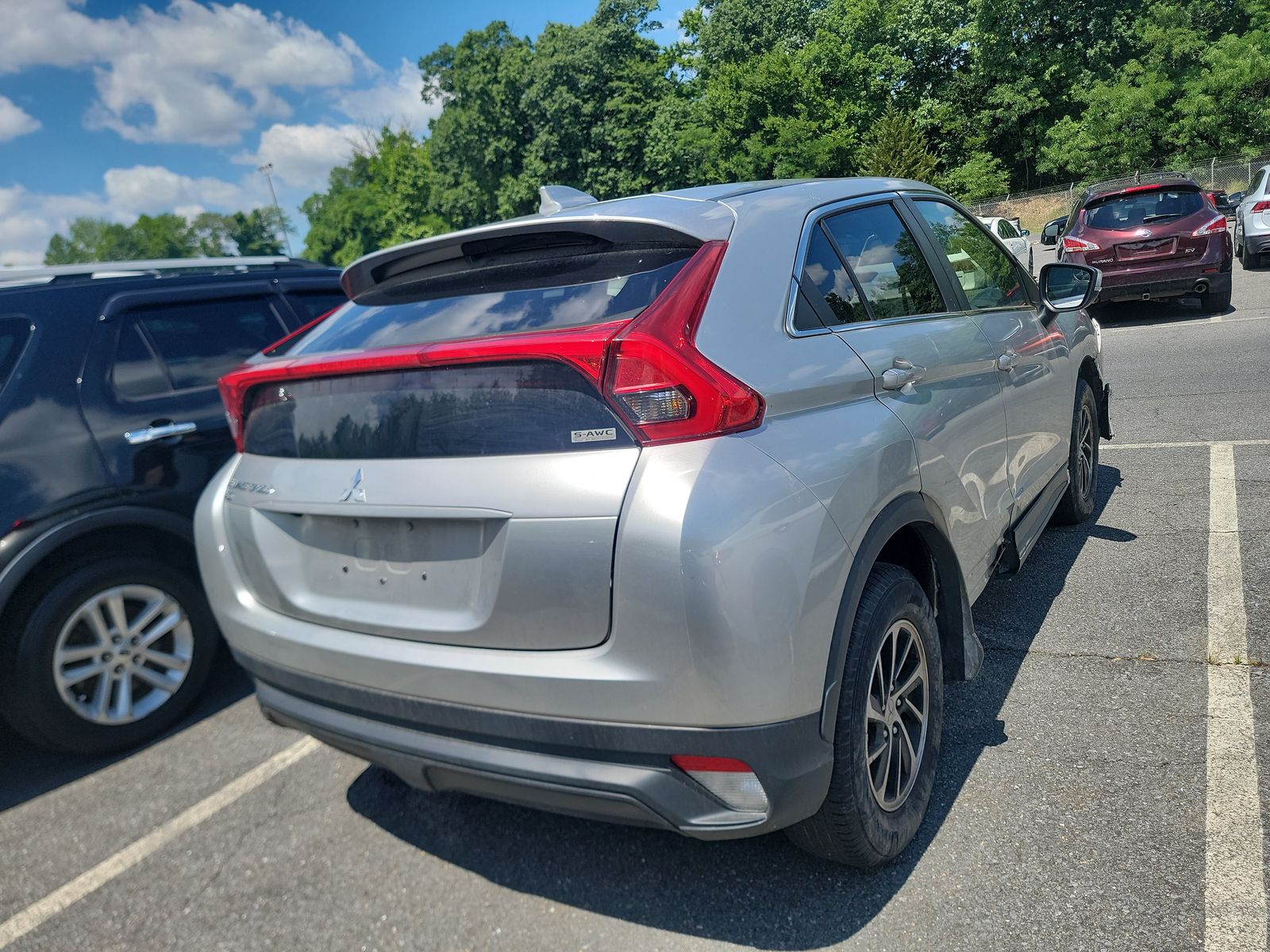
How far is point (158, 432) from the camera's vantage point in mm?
3883

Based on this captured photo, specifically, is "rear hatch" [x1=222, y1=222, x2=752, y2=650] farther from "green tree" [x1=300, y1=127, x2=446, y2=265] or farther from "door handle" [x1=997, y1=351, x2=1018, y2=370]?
"green tree" [x1=300, y1=127, x2=446, y2=265]

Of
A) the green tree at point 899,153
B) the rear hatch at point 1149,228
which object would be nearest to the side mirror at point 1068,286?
the rear hatch at point 1149,228

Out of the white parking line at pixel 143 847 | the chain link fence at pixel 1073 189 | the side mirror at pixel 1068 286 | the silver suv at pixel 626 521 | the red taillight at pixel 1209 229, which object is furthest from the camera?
the chain link fence at pixel 1073 189

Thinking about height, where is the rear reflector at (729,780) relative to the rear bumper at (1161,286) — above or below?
above

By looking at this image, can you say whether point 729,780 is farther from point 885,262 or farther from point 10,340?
point 10,340

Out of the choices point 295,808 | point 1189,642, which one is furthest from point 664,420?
point 1189,642

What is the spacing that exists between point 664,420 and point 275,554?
1232 millimetres

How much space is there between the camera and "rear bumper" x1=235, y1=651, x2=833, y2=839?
6.51 ft

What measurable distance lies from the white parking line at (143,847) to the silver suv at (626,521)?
0.81m

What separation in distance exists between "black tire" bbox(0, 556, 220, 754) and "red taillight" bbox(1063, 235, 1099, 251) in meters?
11.1

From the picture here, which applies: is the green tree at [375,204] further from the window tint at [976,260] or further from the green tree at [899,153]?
the window tint at [976,260]

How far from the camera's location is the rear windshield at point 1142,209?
11430 mm

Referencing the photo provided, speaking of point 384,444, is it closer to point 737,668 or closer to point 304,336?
point 304,336

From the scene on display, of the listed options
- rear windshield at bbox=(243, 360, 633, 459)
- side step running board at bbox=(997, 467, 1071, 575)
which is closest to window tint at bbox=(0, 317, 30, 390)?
rear windshield at bbox=(243, 360, 633, 459)
